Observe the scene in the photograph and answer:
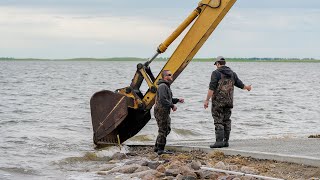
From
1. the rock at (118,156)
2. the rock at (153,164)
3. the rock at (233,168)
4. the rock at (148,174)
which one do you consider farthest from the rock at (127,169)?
the rock at (233,168)

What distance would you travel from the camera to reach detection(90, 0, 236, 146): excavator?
15617 mm

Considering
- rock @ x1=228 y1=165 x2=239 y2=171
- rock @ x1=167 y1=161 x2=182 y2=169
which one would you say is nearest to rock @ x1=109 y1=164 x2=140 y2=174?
rock @ x1=167 y1=161 x2=182 y2=169

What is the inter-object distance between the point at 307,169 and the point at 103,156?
5.81m

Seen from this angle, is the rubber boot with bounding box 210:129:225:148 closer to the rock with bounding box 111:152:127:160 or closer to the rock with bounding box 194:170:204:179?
the rock with bounding box 111:152:127:160

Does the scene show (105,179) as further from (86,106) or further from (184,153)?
(86,106)

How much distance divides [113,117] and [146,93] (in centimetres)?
91

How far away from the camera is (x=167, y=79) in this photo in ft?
48.0

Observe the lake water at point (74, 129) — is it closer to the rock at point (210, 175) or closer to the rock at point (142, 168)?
the rock at point (142, 168)

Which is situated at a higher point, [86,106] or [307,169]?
[86,106]

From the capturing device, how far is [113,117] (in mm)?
16156

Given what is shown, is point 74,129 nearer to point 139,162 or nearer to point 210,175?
point 139,162

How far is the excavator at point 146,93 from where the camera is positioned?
1562 centimetres

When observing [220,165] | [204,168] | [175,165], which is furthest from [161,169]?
[220,165]

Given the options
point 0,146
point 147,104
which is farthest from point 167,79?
point 0,146
